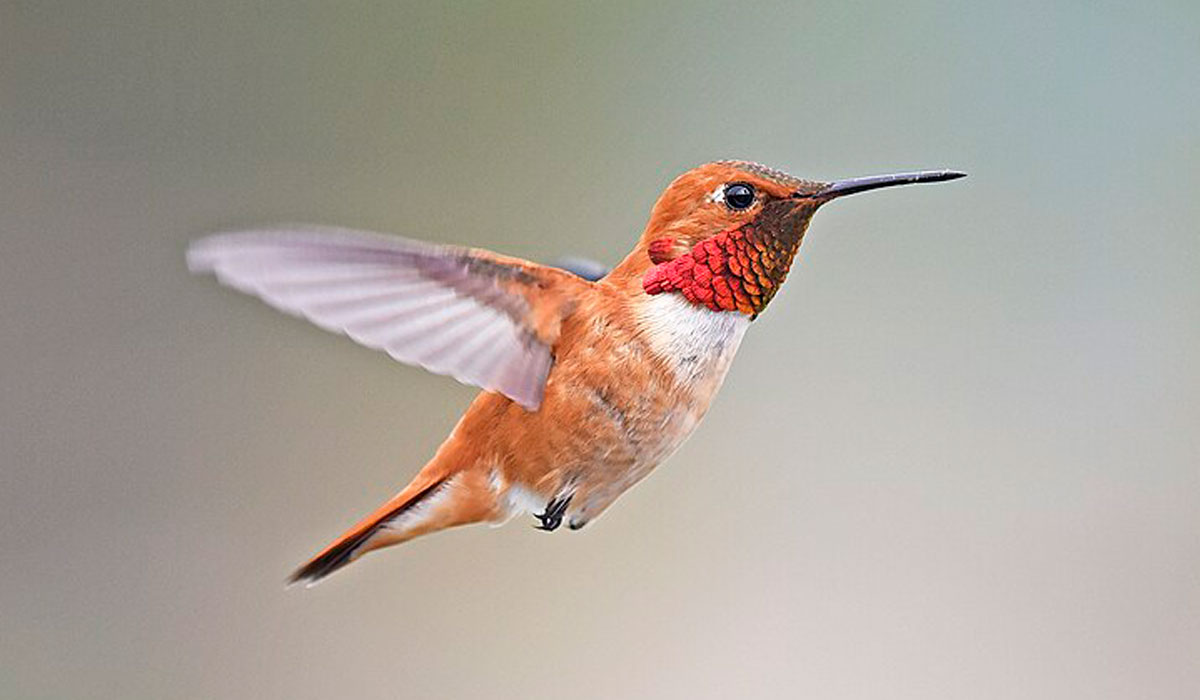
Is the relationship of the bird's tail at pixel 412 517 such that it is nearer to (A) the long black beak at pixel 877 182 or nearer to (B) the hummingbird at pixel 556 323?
(B) the hummingbird at pixel 556 323

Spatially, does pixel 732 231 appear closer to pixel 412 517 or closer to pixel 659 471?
pixel 412 517

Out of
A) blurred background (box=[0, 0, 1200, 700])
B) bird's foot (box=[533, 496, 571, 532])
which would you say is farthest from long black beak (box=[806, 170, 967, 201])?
blurred background (box=[0, 0, 1200, 700])

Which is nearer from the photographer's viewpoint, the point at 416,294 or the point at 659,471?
the point at 416,294

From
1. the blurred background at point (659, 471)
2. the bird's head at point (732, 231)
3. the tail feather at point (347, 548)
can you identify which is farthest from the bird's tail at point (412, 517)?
the blurred background at point (659, 471)

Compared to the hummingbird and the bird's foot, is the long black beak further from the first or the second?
the bird's foot

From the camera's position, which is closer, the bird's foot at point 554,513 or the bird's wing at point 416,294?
the bird's wing at point 416,294

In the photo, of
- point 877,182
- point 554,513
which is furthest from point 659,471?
point 877,182

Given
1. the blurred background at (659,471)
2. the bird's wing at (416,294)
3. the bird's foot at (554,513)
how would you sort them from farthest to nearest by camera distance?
1. the blurred background at (659,471)
2. the bird's foot at (554,513)
3. the bird's wing at (416,294)
